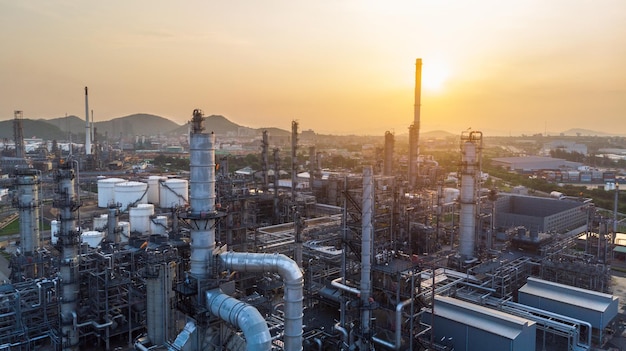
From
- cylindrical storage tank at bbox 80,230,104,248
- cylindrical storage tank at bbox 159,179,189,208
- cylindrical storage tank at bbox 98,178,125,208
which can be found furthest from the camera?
cylindrical storage tank at bbox 98,178,125,208

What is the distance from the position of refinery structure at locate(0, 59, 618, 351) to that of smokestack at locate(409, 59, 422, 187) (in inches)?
656

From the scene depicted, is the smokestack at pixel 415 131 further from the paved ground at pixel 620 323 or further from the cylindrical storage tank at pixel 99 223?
the cylindrical storage tank at pixel 99 223

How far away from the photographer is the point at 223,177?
2545cm

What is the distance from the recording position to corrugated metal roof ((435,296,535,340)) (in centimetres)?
1762

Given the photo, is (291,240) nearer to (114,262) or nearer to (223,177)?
(223,177)

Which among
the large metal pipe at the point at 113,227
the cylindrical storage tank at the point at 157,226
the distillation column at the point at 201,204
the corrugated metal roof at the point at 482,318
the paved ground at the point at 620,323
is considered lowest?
the paved ground at the point at 620,323

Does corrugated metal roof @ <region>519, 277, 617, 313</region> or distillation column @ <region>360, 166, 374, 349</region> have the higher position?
distillation column @ <region>360, 166, 374, 349</region>

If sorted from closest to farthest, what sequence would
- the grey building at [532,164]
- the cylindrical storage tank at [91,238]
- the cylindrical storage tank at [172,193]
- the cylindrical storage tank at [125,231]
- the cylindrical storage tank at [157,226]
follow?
the cylindrical storage tank at [91,238]
the cylindrical storage tank at [125,231]
the cylindrical storage tank at [157,226]
the cylindrical storage tank at [172,193]
the grey building at [532,164]

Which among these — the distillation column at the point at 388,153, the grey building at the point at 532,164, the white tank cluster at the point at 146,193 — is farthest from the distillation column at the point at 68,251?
the grey building at the point at 532,164

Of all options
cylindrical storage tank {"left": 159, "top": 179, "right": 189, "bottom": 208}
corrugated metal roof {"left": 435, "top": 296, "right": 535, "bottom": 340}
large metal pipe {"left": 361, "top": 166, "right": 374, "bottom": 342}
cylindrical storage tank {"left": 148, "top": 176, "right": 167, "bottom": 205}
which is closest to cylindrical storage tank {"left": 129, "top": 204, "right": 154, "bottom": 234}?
cylindrical storage tank {"left": 159, "top": 179, "right": 189, "bottom": 208}

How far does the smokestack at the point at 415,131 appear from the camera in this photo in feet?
158

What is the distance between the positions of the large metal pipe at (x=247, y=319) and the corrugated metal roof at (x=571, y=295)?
55.9 feet

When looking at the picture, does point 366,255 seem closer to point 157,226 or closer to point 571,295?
point 571,295

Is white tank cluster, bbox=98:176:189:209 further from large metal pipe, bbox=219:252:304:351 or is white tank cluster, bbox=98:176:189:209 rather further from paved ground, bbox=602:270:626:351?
paved ground, bbox=602:270:626:351
